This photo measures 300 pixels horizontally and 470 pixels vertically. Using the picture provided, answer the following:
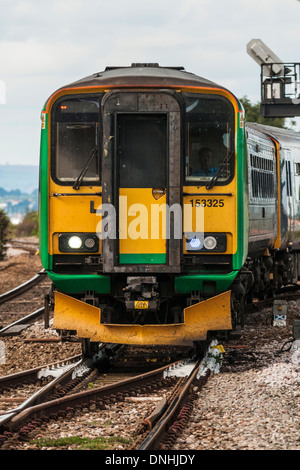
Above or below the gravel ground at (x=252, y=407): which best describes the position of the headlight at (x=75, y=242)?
above

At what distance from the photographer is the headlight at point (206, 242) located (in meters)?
10.5

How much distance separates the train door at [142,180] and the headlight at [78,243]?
0.64ft

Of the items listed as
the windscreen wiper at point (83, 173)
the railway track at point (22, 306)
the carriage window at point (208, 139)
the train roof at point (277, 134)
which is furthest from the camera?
the train roof at point (277, 134)

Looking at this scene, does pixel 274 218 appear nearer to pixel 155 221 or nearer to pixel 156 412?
pixel 155 221

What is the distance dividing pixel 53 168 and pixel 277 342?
14.0ft

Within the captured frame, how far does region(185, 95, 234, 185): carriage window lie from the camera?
10.5 metres

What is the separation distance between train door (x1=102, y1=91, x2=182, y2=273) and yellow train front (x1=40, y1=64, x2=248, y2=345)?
1 cm

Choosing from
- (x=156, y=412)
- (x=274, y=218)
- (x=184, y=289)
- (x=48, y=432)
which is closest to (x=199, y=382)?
(x=184, y=289)

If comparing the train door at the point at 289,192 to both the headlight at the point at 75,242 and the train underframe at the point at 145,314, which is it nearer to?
the train underframe at the point at 145,314

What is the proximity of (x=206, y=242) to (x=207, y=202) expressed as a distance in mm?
459

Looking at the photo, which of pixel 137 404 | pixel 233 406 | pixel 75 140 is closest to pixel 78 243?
pixel 75 140

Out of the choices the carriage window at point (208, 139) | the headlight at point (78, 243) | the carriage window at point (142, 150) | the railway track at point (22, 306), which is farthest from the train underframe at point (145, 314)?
the railway track at point (22, 306)

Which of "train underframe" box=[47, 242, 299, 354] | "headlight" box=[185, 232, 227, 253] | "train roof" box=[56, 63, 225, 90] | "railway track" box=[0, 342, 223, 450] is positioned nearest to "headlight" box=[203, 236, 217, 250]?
"headlight" box=[185, 232, 227, 253]

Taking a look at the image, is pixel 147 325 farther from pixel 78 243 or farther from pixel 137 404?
pixel 137 404
